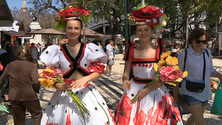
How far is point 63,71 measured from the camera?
8.50 ft

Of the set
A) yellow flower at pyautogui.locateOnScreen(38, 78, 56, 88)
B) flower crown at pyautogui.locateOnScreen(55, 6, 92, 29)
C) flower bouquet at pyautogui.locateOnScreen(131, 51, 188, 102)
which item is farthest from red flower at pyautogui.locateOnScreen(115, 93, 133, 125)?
flower crown at pyautogui.locateOnScreen(55, 6, 92, 29)

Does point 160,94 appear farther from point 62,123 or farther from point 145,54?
point 62,123

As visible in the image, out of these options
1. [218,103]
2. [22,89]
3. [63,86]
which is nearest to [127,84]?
[63,86]

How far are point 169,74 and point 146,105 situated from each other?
46 cm

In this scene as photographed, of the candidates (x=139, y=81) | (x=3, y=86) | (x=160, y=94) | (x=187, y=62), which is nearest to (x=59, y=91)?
(x=139, y=81)

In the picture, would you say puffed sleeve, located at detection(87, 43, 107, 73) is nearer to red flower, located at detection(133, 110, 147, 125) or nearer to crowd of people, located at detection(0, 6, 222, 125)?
crowd of people, located at detection(0, 6, 222, 125)

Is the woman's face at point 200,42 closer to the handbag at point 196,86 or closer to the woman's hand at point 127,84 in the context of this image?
the handbag at point 196,86

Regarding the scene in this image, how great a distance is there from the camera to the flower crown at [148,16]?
107 inches

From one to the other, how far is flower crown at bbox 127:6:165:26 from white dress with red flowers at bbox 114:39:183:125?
0.31m

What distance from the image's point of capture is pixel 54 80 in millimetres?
2332

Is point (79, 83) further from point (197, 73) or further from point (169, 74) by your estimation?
point (197, 73)

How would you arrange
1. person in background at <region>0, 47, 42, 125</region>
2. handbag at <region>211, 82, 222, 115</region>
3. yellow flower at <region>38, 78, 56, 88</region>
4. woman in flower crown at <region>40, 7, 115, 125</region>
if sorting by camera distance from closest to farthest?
yellow flower at <region>38, 78, 56, 88</region> → woman in flower crown at <region>40, 7, 115, 125</region> → handbag at <region>211, 82, 222, 115</region> → person in background at <region>0, 47, 42, 125</region>

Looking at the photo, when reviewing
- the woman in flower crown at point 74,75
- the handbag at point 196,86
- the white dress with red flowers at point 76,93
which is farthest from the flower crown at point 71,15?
the handbag at point 196,86

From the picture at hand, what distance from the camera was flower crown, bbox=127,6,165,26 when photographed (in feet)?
8.90
